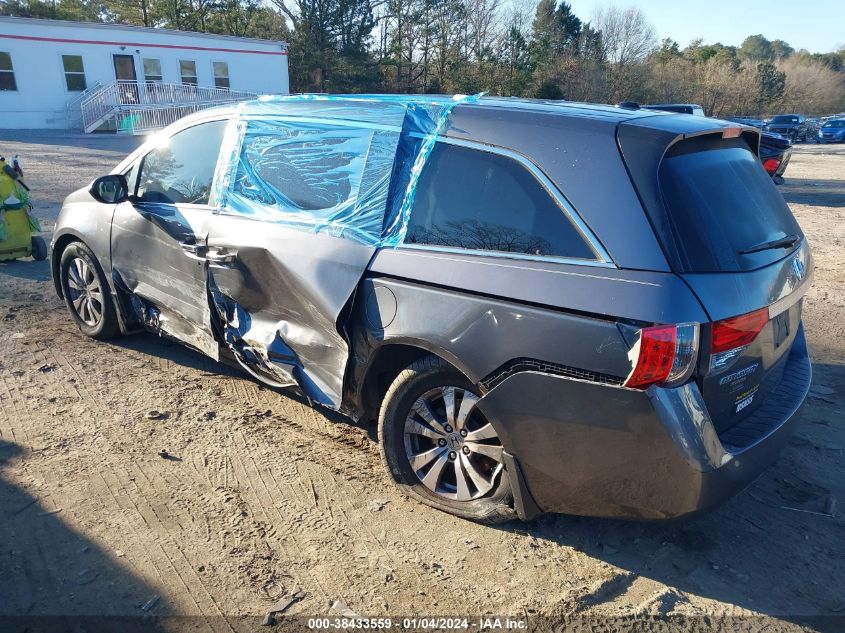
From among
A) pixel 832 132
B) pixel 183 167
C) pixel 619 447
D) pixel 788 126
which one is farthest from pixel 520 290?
pixel 832 132

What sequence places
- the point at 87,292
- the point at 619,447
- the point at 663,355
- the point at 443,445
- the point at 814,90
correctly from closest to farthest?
the point at 663,355, the point at 619,447, the point at 443,445, the point at 87,292, the point at 814,90

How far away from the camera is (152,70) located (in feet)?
91.8

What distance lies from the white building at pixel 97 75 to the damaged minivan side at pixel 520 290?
25902 mm

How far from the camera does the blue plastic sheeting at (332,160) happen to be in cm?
323

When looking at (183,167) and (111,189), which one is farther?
(111,189)

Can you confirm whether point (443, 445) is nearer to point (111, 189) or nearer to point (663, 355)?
point (663, 355)

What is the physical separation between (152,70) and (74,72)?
125 inches

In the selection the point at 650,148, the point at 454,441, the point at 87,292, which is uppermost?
the point at 650,148

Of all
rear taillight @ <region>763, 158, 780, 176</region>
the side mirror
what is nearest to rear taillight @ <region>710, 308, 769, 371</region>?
the side mirror

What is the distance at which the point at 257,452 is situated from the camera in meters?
3.72

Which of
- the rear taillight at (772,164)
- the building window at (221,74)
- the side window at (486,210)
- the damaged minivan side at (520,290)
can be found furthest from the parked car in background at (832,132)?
the side window at (486,210)

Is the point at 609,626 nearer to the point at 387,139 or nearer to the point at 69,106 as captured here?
the point at 387,139

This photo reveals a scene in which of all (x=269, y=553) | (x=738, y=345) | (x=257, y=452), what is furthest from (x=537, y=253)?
(x=257, y=452)

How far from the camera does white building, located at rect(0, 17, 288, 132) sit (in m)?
24.9
